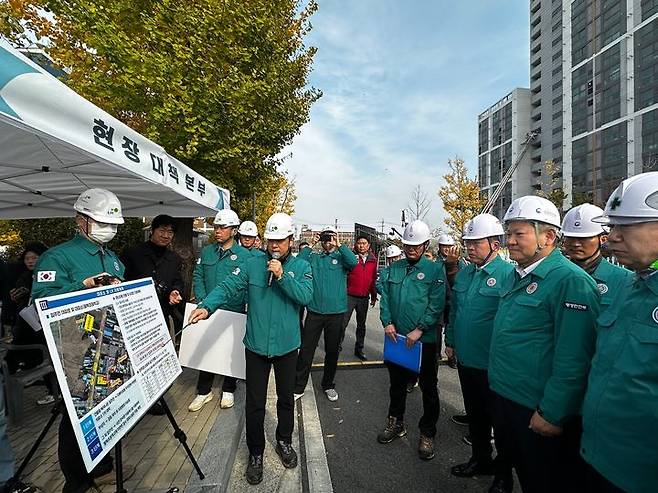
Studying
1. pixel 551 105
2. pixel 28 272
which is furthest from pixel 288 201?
pixel 551 105

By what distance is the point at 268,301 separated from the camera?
2.72 metres

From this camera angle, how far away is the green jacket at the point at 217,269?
4141mm

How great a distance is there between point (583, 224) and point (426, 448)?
2.46m

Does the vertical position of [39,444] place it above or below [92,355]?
below

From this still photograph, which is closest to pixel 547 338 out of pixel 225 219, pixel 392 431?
pixel 392 431

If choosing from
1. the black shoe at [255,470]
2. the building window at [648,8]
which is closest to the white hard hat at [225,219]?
the black shoe at [255,470]

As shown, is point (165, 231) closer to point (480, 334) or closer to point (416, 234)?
Result: point (416, 234)

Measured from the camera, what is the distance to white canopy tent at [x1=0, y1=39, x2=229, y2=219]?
5.08 ft

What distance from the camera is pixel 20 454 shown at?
293cm

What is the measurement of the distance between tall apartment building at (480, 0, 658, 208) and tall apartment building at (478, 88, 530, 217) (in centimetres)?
171

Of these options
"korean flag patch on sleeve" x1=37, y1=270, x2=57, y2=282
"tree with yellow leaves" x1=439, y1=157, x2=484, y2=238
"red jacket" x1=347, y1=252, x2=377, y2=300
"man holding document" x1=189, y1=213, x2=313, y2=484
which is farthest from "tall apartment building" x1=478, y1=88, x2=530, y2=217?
"korean flag patch on sleeve" x1=37, y1=270, x2=57, y2=282

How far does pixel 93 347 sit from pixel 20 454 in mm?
2381

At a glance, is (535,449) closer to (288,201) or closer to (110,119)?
(110,119)

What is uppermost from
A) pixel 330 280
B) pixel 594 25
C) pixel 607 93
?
pixel 594 25
